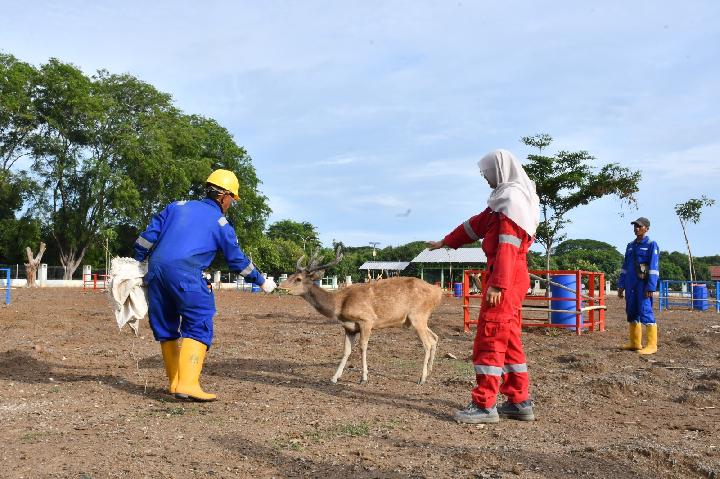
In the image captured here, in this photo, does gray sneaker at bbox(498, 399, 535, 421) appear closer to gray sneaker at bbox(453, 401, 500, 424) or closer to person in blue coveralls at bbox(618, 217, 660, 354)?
gray sneaker at bbox(453, 401, 500, 424)

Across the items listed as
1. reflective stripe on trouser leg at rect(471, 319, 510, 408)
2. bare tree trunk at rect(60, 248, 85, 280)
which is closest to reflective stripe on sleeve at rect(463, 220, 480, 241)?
reflective stripe on trouser leg at rect(471, 319, 510, 408)

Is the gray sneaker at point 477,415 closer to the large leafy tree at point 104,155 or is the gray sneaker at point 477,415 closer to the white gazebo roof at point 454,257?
the large leafy tree at point 104,155

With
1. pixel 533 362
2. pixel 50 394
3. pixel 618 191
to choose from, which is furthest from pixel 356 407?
pixel 618 191

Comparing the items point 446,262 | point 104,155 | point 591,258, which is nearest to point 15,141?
point 104,155

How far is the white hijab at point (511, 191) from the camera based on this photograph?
18.7 feet

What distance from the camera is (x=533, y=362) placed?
9.82 meters

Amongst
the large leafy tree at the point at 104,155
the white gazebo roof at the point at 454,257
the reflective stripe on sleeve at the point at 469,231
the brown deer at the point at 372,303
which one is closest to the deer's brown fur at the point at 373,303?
the brown deer at the point at 372,303

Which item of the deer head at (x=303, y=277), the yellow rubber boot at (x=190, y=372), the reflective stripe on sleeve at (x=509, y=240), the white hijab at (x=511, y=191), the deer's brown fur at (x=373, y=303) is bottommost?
the yellow rubber boot at (x=190, y=372)

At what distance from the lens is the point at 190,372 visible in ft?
20.7

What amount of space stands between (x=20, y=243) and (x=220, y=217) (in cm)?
4138

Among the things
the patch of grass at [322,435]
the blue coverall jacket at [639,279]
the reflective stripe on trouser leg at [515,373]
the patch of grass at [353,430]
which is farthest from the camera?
the blue coverall jacket at [639,279]

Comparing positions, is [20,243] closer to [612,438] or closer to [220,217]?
[220,217]

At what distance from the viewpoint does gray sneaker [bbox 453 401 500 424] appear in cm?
571

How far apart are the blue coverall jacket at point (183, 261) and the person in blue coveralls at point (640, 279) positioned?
6985 millimetres
